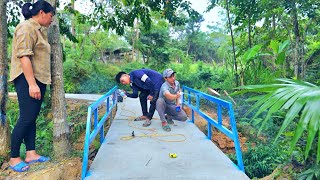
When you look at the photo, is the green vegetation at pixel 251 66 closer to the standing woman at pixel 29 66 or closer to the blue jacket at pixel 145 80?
the standing woman at pixel 29 66

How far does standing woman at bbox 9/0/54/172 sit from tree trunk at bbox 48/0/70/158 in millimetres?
293

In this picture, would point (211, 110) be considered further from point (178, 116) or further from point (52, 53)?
point (52, 53)

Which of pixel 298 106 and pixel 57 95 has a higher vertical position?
pixel 298 106

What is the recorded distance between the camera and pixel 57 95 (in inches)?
134

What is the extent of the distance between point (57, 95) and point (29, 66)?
2.27 ft

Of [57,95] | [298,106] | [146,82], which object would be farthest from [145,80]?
[298,106]

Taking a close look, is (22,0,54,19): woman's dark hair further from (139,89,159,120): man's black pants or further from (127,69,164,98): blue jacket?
(139,89,159,120): man's black pants

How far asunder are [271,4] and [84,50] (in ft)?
37.5

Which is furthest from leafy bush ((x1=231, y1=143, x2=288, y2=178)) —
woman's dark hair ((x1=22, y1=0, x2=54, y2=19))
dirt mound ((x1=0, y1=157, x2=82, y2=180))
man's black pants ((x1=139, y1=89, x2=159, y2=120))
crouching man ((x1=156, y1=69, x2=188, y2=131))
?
woman's dark hair ((x1=22, y1=0, x2=54, y2=19))

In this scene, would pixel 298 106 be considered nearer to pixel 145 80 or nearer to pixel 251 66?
pixel 145 80

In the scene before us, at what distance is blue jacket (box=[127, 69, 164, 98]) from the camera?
5.08 meters

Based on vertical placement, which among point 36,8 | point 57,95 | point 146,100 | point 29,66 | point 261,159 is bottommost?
point 261,159

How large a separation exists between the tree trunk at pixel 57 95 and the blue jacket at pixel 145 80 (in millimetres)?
→ 1865

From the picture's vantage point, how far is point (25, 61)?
2.75 meters
